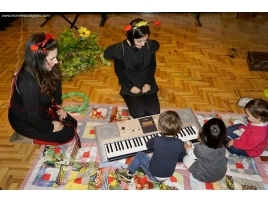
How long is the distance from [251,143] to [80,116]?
7.23ft

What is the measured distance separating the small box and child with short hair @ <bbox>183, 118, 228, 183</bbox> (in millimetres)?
2859

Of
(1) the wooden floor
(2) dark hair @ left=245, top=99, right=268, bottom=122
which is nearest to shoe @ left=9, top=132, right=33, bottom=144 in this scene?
(1) the wooden floor

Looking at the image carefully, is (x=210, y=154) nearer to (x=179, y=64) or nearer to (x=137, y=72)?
(x=137, y=72)

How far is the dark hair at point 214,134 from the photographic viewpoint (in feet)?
7.30

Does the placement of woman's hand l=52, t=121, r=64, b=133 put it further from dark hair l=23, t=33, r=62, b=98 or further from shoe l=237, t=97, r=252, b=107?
shoe l=237, t=97, r=252, b=107

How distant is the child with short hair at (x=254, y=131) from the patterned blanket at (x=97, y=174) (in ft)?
0.68

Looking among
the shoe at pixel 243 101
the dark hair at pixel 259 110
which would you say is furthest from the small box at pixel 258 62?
the dark hair at pixel 259 110

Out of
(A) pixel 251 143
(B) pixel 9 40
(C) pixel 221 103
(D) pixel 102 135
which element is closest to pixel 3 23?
(B) pixel 9 40

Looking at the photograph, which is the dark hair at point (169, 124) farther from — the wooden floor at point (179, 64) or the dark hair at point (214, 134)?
the wooden floor at point (179, 64)

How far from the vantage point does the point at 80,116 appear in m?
3.65

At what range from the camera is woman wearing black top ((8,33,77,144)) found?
235 centimetres

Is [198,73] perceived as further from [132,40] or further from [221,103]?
[132,40]

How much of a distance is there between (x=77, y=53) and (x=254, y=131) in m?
3.26
